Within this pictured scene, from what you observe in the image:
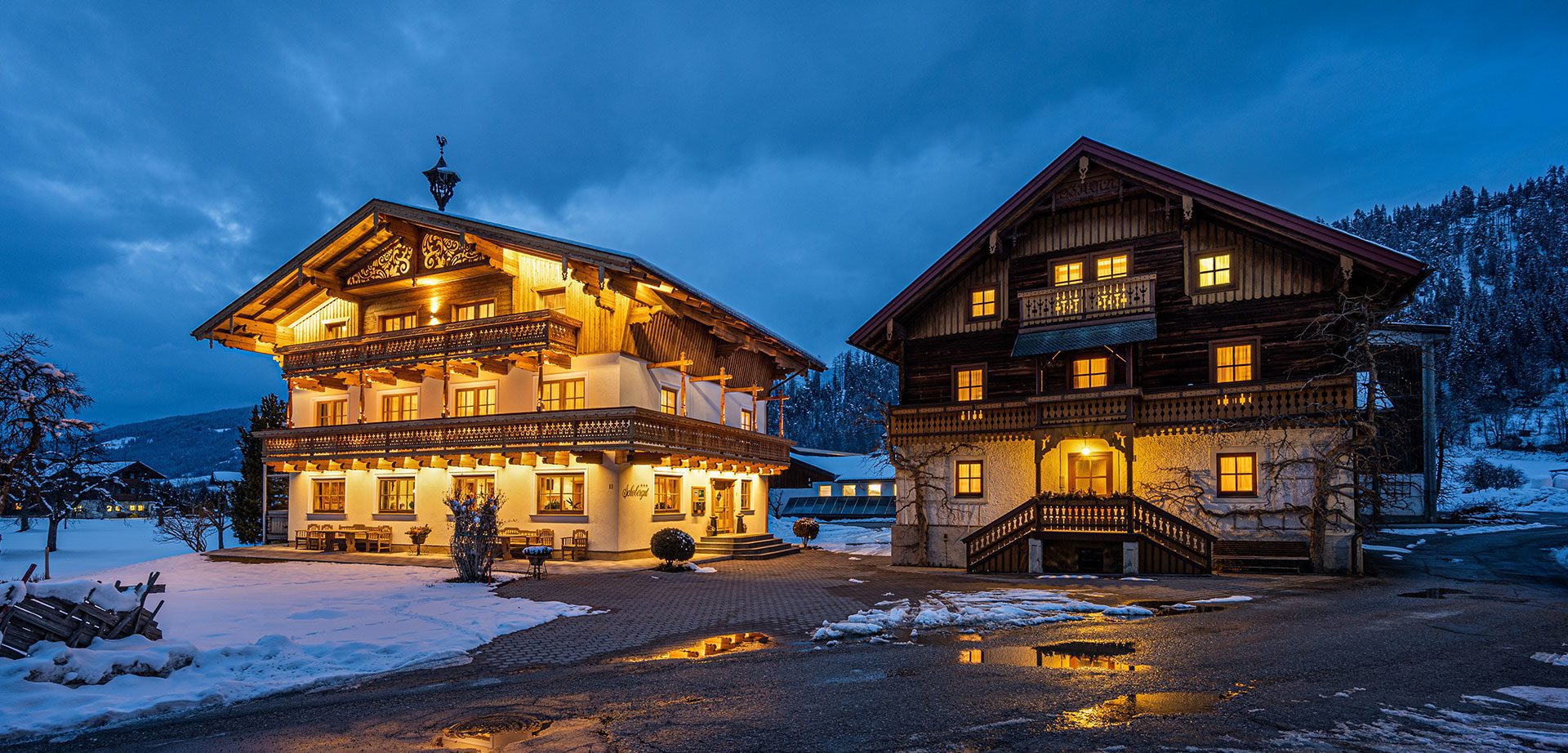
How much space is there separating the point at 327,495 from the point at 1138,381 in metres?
28.9

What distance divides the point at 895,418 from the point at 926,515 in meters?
2.99

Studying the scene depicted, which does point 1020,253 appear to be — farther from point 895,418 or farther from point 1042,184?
point 895,418

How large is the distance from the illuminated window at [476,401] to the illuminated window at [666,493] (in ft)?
20.7

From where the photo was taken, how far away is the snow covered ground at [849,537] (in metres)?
32.9

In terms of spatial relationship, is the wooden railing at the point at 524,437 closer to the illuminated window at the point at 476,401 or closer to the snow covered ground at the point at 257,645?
the illuminated window at the point at 476,401

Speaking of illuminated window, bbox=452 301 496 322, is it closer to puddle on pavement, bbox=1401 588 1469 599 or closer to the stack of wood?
the stack of wood

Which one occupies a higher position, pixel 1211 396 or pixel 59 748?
pixel 1211 396

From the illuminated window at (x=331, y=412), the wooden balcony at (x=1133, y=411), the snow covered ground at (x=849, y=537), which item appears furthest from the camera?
the illuminated window at (x=331, y=412)

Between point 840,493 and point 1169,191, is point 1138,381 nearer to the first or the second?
point 1169,191

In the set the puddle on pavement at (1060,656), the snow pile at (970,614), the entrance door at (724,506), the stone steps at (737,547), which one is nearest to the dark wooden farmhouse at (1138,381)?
the stone steps at (737,547)

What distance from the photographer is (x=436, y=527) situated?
29844 mm

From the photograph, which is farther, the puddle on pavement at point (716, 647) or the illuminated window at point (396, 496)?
the illuminated window at point (396, 496)

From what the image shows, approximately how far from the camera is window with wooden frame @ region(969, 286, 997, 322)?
85.1ft

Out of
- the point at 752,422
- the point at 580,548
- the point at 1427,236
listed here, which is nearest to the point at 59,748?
the point at 580,548
